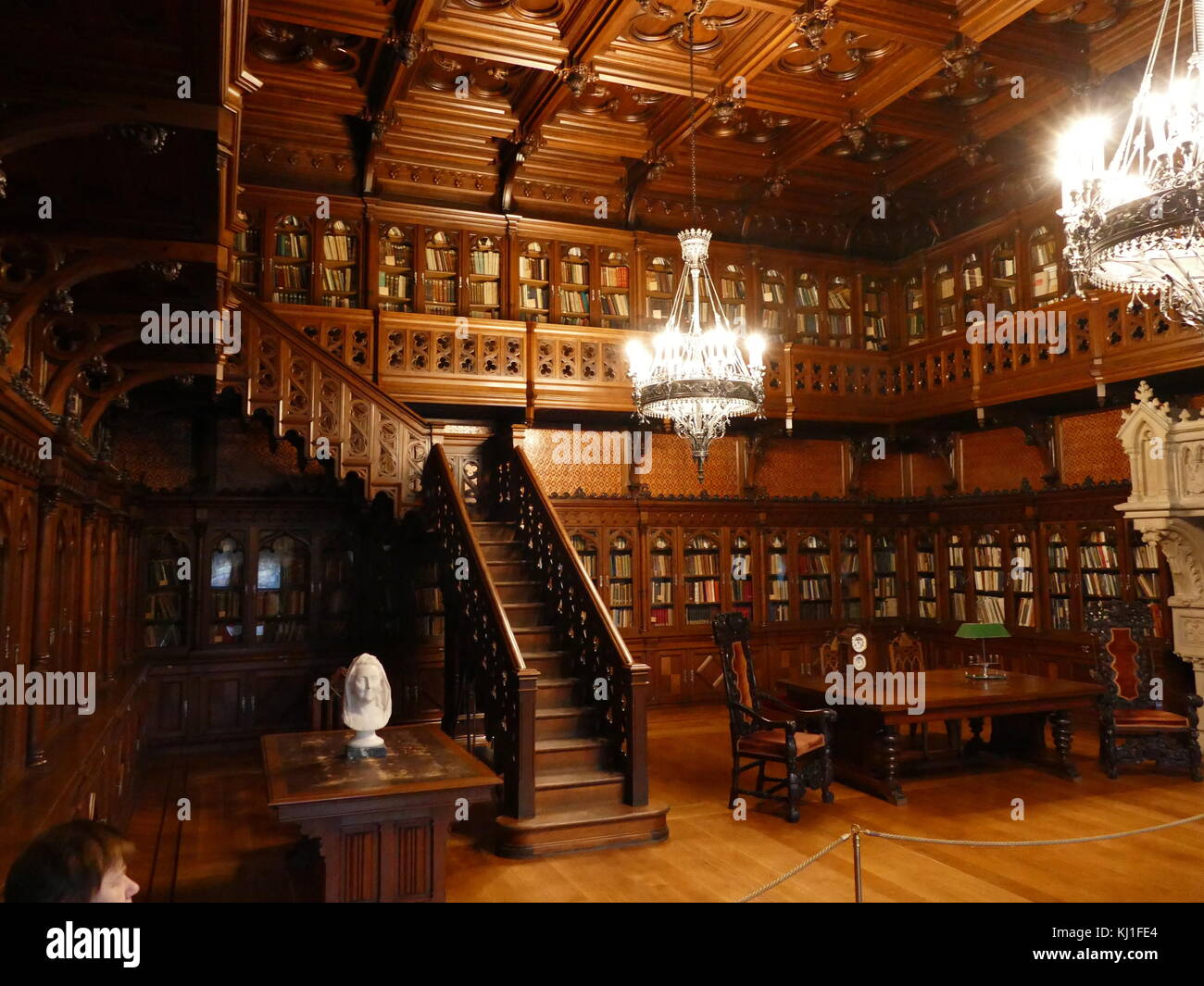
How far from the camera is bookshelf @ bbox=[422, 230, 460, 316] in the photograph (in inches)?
382

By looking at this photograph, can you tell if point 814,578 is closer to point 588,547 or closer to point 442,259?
point 588,547

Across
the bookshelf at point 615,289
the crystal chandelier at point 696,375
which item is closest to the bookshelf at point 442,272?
the bookshelf at point 615,289

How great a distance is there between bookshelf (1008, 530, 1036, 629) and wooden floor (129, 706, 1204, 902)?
2881mm

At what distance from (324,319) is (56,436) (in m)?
4.28

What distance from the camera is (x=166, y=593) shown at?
8.80 metres

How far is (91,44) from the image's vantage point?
8.79 ft

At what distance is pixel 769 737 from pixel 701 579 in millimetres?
4463

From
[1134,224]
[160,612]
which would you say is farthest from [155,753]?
[1134,224]

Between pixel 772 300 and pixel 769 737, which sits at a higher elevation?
pixel 772 300

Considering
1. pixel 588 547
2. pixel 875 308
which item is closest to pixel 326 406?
pixel 588 547

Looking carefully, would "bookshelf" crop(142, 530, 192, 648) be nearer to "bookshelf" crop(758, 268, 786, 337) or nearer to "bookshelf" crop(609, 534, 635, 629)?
"bookshelf" crop(609, 534, 635, 629)

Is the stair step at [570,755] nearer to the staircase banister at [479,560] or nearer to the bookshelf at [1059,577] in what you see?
the staircase banister at [479,560]

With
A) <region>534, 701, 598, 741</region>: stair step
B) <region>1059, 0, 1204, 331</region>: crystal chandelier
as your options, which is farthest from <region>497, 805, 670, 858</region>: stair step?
<region>1059, 0, 1204, 331</region>: crystal chandelier

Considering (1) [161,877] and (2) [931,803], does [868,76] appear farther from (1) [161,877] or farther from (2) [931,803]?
(1) [161,877]
